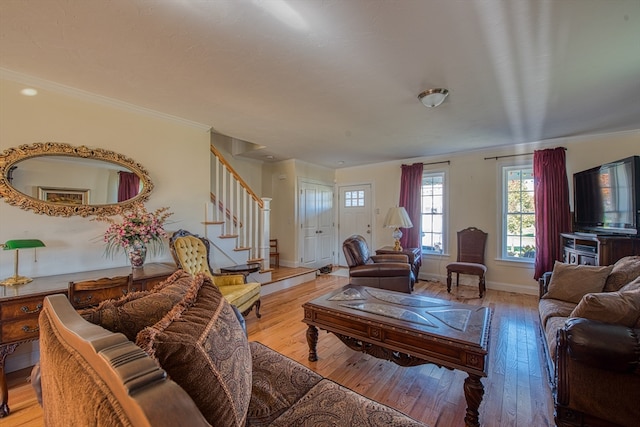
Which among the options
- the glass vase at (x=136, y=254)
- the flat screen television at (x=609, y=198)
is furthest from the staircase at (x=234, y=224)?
the flat screen television at (x=609, y=198)

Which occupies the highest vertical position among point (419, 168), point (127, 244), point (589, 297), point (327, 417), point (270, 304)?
point (419, 168)

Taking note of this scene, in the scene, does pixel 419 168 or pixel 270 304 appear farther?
pixel 419 168

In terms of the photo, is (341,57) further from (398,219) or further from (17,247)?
(398,219)

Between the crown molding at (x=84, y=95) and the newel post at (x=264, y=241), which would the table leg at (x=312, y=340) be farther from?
the crown molding at (x=84, y=95)

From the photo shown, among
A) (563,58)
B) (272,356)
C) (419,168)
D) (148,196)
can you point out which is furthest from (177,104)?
(419,168)

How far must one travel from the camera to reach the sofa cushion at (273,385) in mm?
1099

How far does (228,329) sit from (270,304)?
286 centimetres

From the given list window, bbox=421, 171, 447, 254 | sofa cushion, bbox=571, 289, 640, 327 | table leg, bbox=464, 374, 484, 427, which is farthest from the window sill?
table leg, bbox=464, 374, 484, 427

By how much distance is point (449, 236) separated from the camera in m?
4.99

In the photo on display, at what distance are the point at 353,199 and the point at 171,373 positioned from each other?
18.8ft

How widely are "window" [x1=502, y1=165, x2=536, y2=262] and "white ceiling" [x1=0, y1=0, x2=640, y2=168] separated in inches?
49.2

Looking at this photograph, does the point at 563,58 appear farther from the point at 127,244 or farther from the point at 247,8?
the point at 127,244

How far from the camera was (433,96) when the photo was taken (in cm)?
244

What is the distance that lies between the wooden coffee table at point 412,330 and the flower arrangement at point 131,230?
1.76 m
